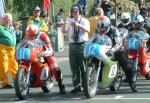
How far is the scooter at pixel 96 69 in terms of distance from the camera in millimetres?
11875

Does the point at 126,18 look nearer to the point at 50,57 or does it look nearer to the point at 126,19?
the point at 126,19

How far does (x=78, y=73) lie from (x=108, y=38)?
4.04 ft

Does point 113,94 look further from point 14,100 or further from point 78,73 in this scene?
point 14,100

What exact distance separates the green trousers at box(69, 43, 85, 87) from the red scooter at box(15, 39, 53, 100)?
64 centimetres

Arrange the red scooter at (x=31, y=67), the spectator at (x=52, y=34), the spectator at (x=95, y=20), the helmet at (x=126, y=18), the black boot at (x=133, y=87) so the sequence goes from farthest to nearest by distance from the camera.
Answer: the spectator at (x=52, y=34), the spectator at (x=95, y=20), the helmet at (x=126, y=18), the black boot at (x=133, y=87), the red scooter at (x=31, y=67)

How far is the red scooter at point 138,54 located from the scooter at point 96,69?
1011 millimetres

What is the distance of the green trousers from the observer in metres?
12.9

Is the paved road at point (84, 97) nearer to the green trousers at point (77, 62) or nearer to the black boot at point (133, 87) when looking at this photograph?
the black boot at point (133, 87)

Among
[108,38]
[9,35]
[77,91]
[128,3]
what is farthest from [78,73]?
[128,3]

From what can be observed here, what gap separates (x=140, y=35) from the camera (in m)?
13.5

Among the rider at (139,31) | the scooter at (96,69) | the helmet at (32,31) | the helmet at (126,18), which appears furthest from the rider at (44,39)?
the helmet at (126,18)

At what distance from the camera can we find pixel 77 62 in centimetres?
1302

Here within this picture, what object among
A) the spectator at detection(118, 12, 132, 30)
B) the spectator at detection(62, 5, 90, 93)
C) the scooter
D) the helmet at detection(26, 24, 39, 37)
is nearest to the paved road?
the scooter

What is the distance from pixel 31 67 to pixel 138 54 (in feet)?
9.12
